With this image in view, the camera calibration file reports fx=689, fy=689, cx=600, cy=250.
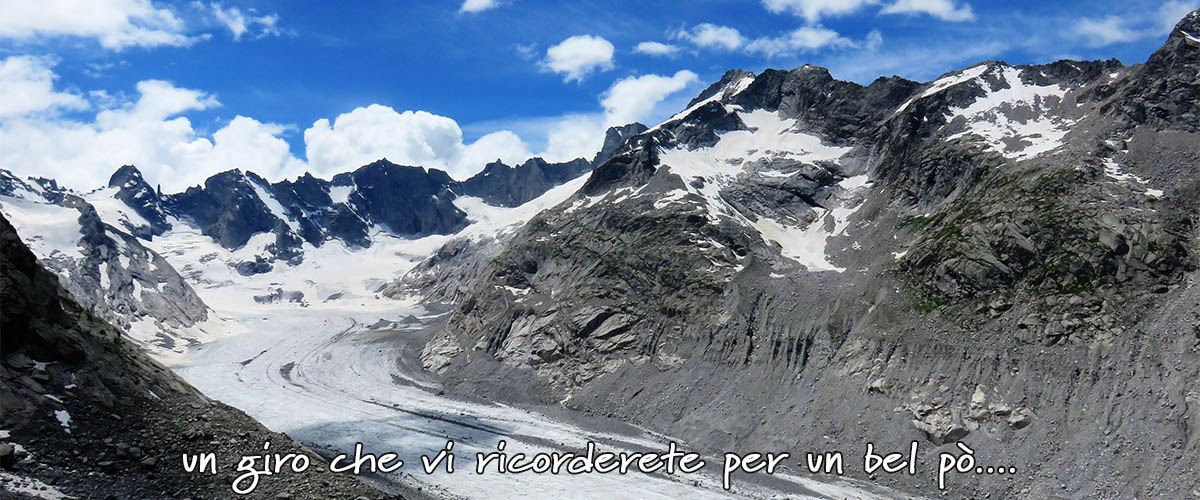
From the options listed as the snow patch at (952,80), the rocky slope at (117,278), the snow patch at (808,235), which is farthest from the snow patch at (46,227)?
the snow patch at (952,80)

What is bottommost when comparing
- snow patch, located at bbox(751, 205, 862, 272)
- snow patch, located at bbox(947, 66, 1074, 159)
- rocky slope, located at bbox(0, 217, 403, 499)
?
rocky slope, located at bbox(0, 217, 403, 499)

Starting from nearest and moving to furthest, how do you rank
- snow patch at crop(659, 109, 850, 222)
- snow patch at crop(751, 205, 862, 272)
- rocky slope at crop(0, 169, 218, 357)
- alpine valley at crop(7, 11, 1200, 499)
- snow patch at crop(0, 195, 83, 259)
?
1. alpine valley at crop(7, 11, 1200, 499)
2. snow patch at crop(751, 205, 862, 272)
3. snow patch at crop(659, 109, 850, 222)
4. rocky slope at crop(0, 169, 218, 357)
5. snow patch at crop(0, 195, 83, 259)

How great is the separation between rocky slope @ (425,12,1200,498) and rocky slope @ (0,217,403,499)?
2840 centimetres

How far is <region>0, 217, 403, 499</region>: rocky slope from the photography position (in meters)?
20.1

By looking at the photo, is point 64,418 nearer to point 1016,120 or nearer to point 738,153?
point 1016,120

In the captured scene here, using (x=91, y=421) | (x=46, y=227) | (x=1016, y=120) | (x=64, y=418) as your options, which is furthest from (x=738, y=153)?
(x=46, y=227)

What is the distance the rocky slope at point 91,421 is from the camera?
791 inches

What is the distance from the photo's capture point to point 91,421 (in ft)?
72.7

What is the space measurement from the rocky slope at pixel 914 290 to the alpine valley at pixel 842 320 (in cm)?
19

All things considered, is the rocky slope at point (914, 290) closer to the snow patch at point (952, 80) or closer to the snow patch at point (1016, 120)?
the snow patch at point (1016, 120)

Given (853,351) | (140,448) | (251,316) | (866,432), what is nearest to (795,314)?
(853,351)

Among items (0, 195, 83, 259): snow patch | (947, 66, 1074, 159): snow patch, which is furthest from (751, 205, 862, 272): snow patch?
(0, 195, 83, 259): snow patch

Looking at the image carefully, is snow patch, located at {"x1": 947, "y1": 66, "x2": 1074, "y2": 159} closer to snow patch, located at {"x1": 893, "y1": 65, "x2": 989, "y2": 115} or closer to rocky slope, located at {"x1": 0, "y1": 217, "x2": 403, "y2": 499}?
snow patch, located at {"x1": 893, "y1": 65, "x2": 989, "y2": 115}

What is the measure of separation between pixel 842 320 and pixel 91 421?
143ft
